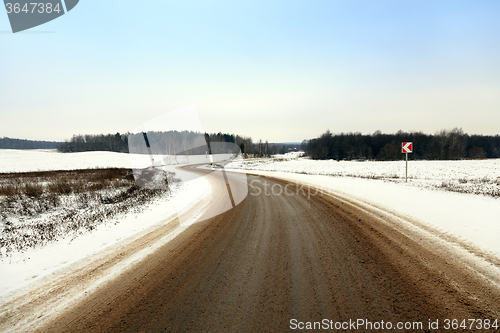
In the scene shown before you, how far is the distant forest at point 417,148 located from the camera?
7969cm

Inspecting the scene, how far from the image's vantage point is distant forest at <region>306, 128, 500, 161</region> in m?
79.7

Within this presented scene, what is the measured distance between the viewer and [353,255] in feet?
14.8

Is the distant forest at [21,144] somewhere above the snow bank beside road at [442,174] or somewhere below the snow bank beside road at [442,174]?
above

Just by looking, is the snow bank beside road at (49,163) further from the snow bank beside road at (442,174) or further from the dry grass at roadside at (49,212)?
the snow bank beside road at (442,174)

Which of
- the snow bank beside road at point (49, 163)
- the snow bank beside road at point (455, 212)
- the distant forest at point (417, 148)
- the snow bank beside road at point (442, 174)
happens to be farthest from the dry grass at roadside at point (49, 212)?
the distant forest at point (417, 148)

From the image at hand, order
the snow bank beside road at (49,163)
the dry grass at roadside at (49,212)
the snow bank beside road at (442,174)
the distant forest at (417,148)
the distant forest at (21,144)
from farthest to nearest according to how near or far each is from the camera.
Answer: the distant forest at (21,144), the distant forest at (417,148), the snow bank beside road at (49,163), the snow bank beside road at (442,174), the dry grass at roadside at (49,212)

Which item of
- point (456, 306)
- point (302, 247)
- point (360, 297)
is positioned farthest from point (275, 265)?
point (456, 306)

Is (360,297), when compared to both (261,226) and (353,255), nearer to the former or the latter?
(353,255)

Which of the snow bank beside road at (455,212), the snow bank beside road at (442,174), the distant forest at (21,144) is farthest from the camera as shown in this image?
the distant forest at (21,144)

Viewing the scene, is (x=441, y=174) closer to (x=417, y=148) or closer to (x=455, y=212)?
(x=455, y=212)

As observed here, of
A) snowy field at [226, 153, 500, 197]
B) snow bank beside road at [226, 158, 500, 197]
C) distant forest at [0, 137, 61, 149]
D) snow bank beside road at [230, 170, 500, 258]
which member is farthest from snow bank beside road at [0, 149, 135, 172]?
distant forest at [0, 137, 61, 149]

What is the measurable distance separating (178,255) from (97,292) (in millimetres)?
1549

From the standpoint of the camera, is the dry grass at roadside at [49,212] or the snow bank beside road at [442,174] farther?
the snow bank beside road at [442,174]

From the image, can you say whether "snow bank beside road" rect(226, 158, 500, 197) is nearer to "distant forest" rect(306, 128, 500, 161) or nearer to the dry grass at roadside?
the dry grass at roadside
